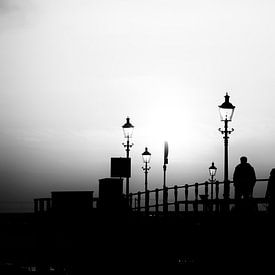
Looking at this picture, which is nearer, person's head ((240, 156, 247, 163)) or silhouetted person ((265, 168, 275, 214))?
silhouetted person ((265, 168, 275, 214))

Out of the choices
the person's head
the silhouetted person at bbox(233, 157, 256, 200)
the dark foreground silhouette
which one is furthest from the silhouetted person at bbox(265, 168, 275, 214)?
the person's head

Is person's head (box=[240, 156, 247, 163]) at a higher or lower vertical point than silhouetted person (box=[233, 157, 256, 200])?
higher

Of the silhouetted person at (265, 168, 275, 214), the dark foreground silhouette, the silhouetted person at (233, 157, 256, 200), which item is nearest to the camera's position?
the dark foreground silhouette

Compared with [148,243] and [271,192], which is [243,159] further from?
[148,243]

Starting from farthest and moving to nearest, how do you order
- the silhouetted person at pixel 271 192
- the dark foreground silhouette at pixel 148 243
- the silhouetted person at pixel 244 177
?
the silhouetted person at pixel 244 177, the silhouetted person at pixel 271 192, the dark foreground silhouette at pixel 148 243

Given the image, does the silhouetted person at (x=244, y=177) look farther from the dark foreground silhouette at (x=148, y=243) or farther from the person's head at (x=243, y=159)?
the dark foreground silhouette at (x=148, y=243)

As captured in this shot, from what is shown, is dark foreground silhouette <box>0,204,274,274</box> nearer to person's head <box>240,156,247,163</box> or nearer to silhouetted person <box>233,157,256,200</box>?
silhouetted person <box>233,157,256,200</box>

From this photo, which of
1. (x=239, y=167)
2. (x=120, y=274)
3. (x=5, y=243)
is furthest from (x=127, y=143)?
(x=120, y=274)

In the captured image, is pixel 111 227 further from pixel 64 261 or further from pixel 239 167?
pixel 239 167

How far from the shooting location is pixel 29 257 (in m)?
25.2

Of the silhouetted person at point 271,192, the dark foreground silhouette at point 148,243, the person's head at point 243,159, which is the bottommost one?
the dark foreground silhouette at point 148,243

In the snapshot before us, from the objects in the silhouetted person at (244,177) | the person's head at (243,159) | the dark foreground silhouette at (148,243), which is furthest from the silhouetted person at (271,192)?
the person's head at (243,159)

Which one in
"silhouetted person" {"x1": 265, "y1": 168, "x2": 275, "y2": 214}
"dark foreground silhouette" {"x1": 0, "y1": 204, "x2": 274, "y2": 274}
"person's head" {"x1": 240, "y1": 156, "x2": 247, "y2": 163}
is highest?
"person's head" {"x1": 240, "y1": 156, "x2": 247, "y2": 163}

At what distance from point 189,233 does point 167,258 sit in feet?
3.98
